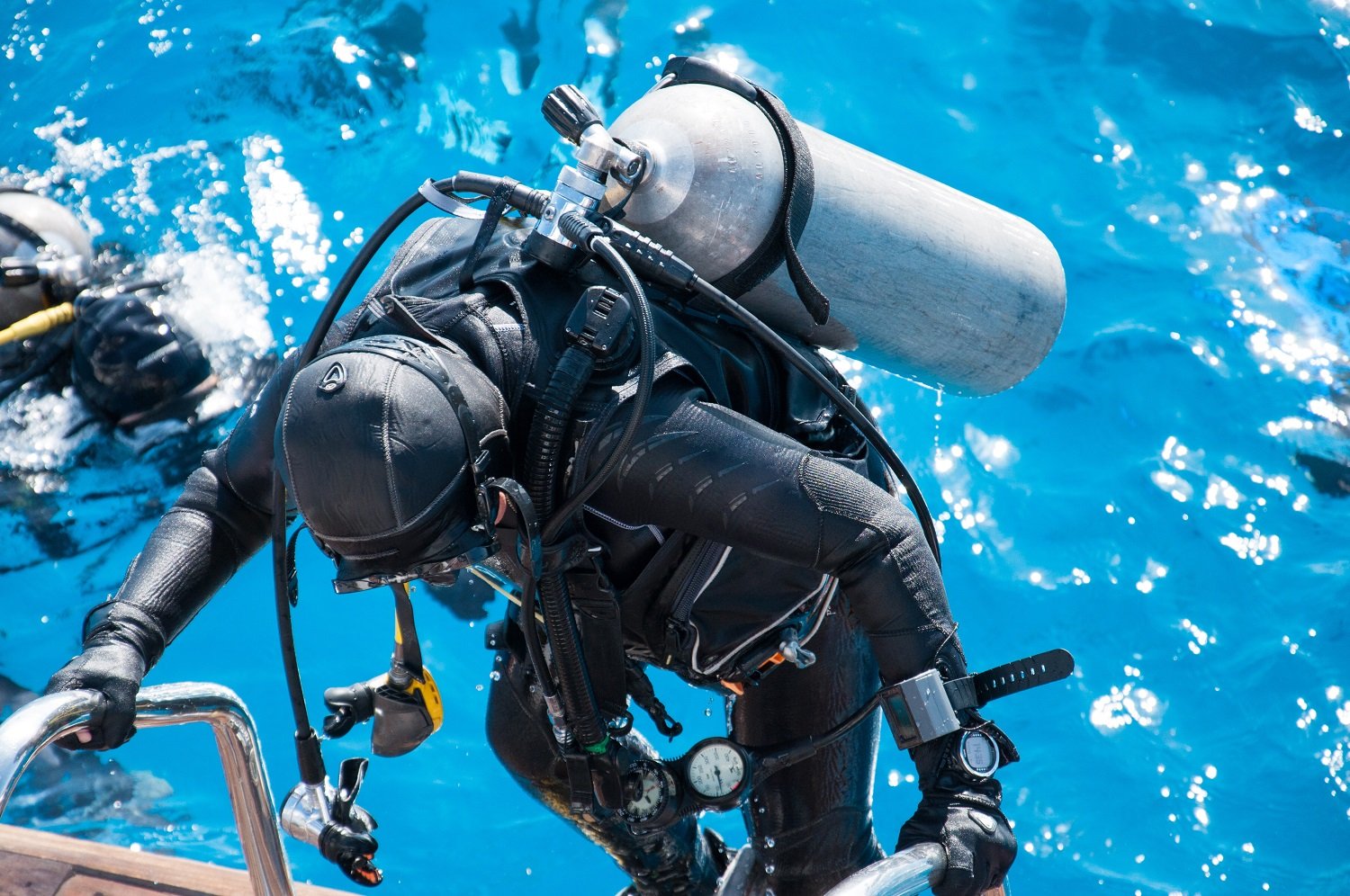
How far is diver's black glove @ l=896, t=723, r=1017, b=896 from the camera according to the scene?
5.93 ft

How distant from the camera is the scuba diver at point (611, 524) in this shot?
177 cm

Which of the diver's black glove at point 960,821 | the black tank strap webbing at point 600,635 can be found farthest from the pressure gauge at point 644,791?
the diver's black glove at point 960,821

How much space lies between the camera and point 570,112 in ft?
6.58

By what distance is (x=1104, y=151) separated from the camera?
474 cm

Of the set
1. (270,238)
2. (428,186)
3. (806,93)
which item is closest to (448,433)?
(428,186)

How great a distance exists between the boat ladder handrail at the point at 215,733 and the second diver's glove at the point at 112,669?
0.03 metres

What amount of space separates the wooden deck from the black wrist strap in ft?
5.49

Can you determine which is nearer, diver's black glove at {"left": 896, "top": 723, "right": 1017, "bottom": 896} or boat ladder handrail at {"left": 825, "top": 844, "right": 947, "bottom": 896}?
boat ladder handrail at {"left": 825, "top": 844, "right": 947, "bottom": 896}

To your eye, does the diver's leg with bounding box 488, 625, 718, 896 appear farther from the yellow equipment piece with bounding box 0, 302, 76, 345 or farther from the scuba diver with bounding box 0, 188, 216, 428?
the yellow equipment piece with bounding box 0, 302, 76, 345

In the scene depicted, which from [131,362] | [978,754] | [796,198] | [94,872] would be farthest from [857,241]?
[131,362]

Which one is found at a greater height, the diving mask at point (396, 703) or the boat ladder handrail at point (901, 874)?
the diving mask at point (396, 703)

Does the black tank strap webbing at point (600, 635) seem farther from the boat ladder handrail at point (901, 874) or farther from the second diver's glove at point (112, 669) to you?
the second diver's glove at point (112, 669)

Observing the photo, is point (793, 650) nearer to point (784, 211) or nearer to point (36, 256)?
point (784, 211)

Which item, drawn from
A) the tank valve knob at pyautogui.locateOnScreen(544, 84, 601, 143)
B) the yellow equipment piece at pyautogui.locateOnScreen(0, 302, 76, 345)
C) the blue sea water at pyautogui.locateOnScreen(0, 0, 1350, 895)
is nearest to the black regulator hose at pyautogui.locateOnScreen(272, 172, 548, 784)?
the tank valve knob at pyautogui.locateOnScreen(544, 84, 601, 143)
